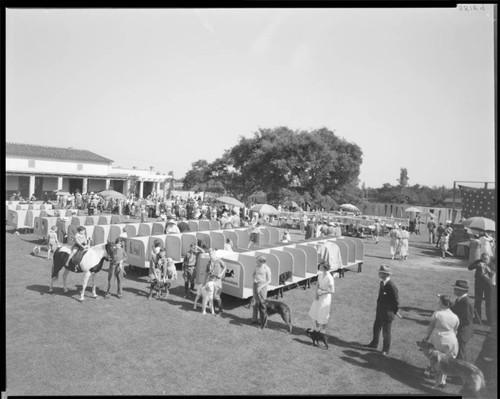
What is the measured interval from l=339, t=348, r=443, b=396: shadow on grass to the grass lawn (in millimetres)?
19

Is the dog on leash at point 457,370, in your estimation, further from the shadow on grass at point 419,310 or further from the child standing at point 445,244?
the child standing at point 445,244

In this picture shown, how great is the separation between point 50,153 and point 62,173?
234 cm

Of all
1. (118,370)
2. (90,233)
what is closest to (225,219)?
(90,233)

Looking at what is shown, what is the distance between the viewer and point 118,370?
5.83 metres

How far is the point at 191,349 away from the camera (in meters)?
6.66

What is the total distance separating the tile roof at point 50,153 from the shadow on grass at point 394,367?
3471 centimetres

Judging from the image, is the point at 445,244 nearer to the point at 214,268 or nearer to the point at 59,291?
the point at 214,268

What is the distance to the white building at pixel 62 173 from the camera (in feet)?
108

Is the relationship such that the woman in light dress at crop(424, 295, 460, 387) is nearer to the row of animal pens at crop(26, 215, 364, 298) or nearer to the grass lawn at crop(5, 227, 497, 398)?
the grass lawn at crop(5, 227, 497, 398)

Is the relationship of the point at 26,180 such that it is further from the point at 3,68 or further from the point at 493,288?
the point at 493,288

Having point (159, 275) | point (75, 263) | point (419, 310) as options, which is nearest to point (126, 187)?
point (75, 263)

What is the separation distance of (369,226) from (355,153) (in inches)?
725

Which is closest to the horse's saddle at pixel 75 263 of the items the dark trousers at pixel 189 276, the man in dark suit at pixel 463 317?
the dark trousers at pixel 189 276

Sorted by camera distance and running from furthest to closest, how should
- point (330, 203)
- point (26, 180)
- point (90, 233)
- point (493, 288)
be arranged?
point (330, 203) → point (26, 180) → point (90, 233) → point (493, 288)
